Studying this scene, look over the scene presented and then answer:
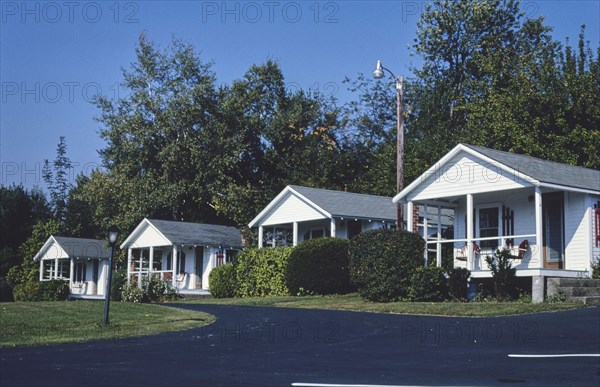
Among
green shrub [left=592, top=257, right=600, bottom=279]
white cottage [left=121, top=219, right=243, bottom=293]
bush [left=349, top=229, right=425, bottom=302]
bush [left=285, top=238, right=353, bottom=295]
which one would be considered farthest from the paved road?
white cottage [left=121, top=219, right=243, bottom=293]

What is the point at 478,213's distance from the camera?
2941 centimetres

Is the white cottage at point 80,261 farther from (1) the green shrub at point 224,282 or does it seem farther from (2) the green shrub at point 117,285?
(1) the green shrub at point 224,282

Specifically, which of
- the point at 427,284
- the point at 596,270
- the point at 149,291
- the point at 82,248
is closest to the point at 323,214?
the point at 149,291

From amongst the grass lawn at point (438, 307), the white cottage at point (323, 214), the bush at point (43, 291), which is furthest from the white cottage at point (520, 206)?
the bush at point (43, 291)

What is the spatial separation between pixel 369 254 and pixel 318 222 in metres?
12.8

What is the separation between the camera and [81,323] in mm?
20000

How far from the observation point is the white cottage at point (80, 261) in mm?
53359

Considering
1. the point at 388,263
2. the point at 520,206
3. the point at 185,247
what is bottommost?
the point at 388,263

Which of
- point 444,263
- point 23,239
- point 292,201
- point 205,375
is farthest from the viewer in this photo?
point 23,239

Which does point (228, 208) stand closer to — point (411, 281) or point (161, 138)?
point (161, 138)

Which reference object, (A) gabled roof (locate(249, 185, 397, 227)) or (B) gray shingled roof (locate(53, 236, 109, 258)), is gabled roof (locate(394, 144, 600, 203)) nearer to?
(A) gabled roof (locate(249, 185, 397, 227))

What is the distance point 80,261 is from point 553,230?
127 feet

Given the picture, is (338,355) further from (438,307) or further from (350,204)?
(350,204)

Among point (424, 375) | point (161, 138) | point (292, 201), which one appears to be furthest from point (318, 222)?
point (424, 375)
